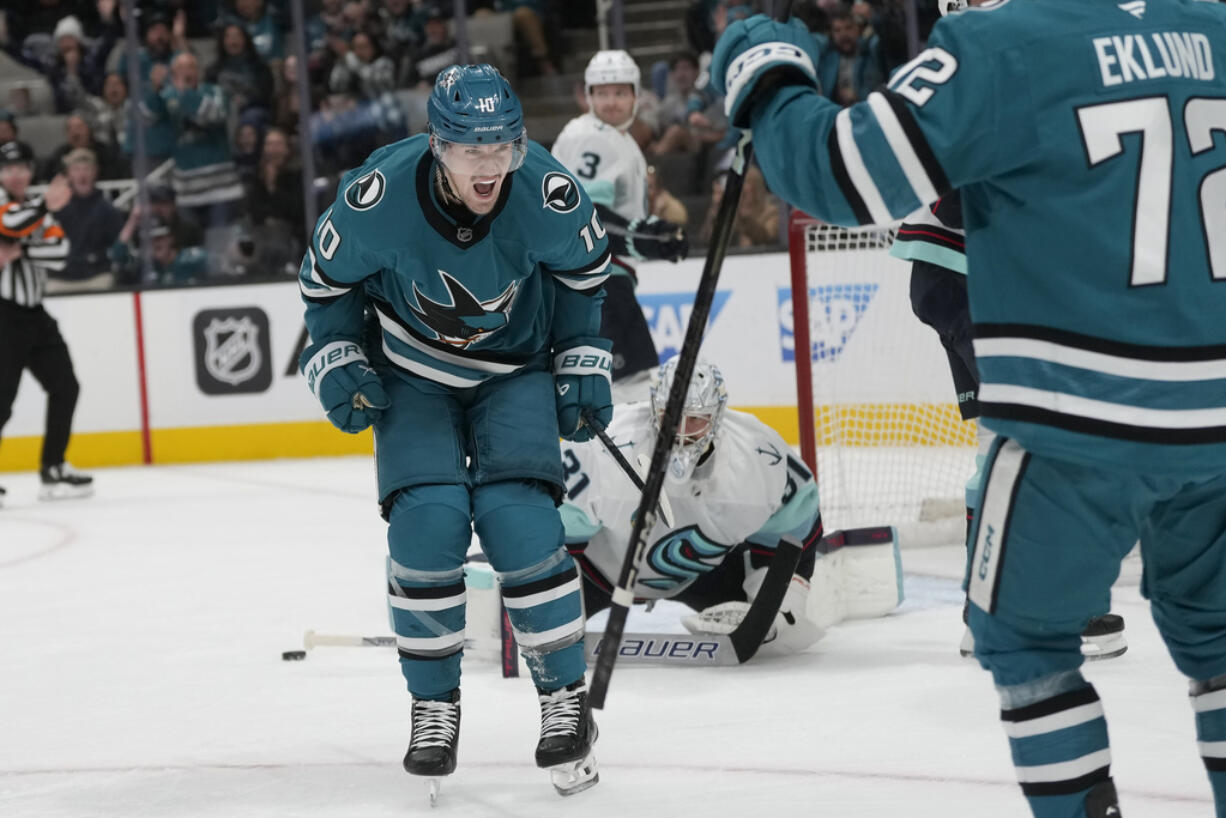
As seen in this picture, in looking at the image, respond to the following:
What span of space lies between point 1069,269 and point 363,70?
21.8ft

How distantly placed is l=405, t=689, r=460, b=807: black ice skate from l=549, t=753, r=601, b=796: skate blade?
149mm

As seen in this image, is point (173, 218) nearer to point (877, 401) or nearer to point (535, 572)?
point (877, 401)

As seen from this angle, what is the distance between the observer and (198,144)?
7828mm

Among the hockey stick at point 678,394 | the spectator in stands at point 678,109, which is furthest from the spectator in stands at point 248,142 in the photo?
the hockey stick at point 678,394

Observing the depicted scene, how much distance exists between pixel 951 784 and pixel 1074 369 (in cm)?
96

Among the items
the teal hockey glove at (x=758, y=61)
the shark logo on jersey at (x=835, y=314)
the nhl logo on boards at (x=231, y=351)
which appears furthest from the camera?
the nhl logo on boards at (x=231, y=351)

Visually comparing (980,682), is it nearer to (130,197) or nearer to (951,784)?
(951,784)

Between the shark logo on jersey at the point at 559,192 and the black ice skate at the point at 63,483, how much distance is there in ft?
14.7

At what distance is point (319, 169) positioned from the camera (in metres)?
7.55

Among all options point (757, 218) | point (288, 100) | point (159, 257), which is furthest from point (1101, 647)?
point (288, 100)

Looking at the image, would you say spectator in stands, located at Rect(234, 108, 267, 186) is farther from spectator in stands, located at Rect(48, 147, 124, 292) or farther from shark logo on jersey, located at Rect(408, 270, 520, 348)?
shark logo on jersey, located at Rect(408, 270, 520, 348)

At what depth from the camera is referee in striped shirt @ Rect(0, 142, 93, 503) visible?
6230mm

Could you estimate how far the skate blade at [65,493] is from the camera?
21.0 feet

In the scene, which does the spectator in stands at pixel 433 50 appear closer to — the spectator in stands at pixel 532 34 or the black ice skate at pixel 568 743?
the spectator in stands at pixel 532 34
